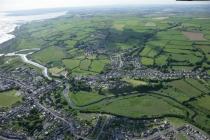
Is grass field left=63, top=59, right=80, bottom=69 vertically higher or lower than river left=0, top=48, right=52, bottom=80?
higher

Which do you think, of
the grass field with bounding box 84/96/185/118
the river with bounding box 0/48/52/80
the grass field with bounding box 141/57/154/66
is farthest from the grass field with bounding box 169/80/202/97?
the river with bounding box 0/48/52/80

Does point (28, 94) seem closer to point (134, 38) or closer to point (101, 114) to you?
point (101, 114)

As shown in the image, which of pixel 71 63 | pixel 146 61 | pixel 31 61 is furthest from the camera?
pixel 31 61

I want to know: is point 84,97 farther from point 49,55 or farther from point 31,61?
point 49,55

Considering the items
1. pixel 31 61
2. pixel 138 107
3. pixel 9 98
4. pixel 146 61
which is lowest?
pixel 31 61

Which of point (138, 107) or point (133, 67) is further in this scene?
point (133, 67)

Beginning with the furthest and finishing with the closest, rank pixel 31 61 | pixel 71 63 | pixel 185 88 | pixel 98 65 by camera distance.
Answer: pixel 31 61
pixel 71 63
pixel 98 65
pixel 185 88

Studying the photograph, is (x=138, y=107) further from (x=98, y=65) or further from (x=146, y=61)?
(x=146, y=61)

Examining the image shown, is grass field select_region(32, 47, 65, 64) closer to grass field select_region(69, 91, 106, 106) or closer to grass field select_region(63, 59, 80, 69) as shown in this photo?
grass field select_region(63, 59, 80, 69)

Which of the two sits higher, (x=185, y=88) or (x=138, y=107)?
(x=185, y=88)

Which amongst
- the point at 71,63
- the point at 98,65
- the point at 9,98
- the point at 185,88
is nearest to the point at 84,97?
the point at 9,98
